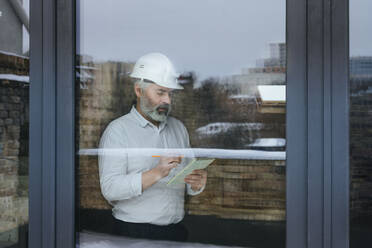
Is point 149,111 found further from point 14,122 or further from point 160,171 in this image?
point 14,122

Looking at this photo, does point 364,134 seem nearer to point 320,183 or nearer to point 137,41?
point 320,183

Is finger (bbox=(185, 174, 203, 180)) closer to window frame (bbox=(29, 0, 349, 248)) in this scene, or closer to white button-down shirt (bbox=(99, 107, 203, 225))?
white button-down shirt (bbox=(99, 107, 203, 225))

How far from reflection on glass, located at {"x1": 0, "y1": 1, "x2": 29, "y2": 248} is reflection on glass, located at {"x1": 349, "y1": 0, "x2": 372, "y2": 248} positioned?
4.12 feet

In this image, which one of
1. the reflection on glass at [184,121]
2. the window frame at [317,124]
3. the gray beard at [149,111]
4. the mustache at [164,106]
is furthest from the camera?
the mustache at [164,106]

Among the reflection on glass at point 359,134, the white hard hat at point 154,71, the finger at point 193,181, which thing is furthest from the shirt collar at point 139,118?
Answer: the reflection on glass at point 359,134

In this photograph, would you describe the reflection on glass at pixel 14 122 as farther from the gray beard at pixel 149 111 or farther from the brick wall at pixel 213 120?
the gray beard at pixel 149 111

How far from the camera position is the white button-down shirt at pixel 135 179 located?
190 centimetres

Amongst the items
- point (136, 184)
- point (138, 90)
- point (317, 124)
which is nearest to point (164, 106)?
point (138, 90)

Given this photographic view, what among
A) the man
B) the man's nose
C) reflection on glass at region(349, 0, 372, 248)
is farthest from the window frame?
the man's nose

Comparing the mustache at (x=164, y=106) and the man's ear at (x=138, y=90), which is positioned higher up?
the man's ear at (x=138, y=90)

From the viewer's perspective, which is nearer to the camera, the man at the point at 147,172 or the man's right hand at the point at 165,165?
the man at the point at 147,172

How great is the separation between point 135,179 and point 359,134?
1.06 metres

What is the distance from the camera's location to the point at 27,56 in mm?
1635

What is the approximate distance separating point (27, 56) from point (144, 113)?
72cm
